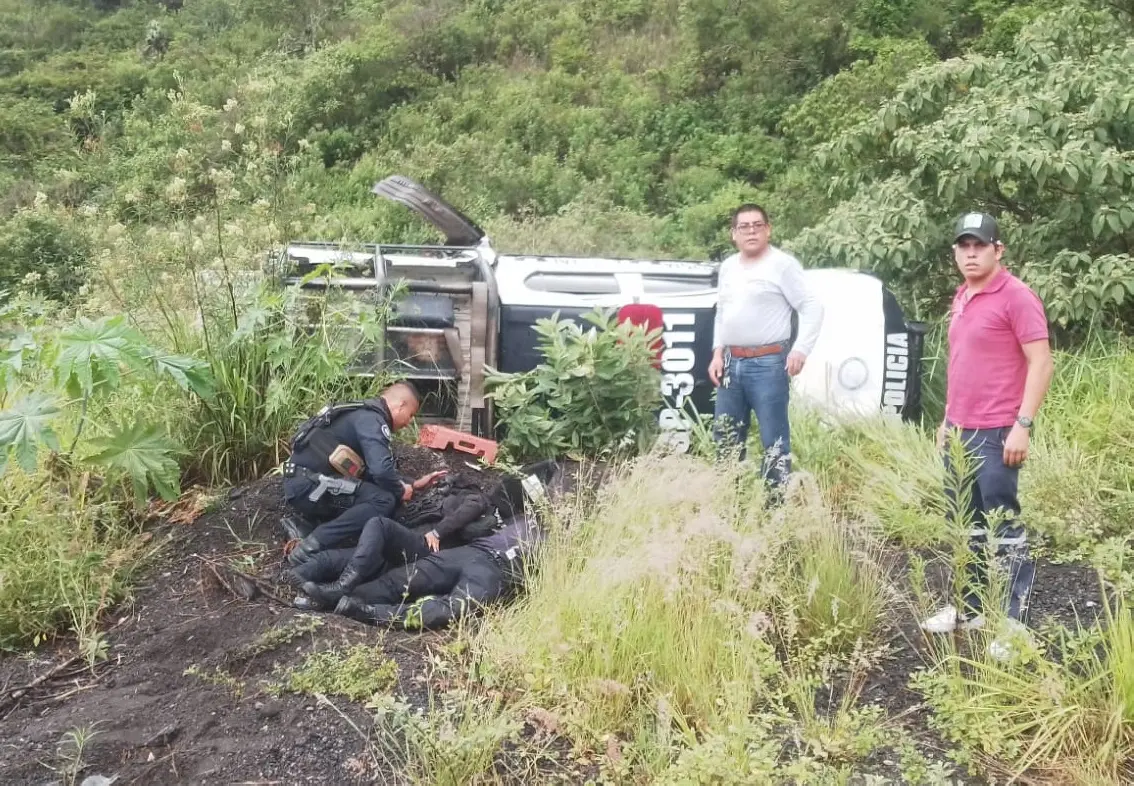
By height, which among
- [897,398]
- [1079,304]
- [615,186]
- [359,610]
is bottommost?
[359,610]

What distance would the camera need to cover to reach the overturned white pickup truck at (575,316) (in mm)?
5949

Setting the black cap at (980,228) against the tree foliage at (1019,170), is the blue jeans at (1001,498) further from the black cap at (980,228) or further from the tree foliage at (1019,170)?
the tree foliage at (1019,170)

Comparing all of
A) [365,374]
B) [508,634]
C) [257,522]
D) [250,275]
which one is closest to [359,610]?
[508,634]

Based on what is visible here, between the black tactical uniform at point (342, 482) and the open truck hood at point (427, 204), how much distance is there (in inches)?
94.0

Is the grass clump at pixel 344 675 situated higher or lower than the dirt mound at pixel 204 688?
higher

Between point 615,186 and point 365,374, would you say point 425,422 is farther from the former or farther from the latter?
point 615,186

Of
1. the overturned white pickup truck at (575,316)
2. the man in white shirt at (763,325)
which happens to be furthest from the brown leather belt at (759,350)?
the overturned white pickup truck at (575,316)

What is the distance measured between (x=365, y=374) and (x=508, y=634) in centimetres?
254

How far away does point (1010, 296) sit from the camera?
343cm

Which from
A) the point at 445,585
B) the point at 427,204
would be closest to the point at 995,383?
the point at 445,585

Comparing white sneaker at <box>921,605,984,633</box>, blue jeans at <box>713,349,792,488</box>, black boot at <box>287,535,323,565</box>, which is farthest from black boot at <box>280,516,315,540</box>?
white sneaker at <box>921,605,984,633</box>

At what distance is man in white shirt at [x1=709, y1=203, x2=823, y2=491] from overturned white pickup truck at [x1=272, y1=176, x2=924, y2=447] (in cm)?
106

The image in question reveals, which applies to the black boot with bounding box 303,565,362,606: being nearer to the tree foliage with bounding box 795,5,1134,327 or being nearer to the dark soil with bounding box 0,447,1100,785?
the dark soil with bounding box 0,447,1100,785

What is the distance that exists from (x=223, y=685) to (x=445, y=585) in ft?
3.40
